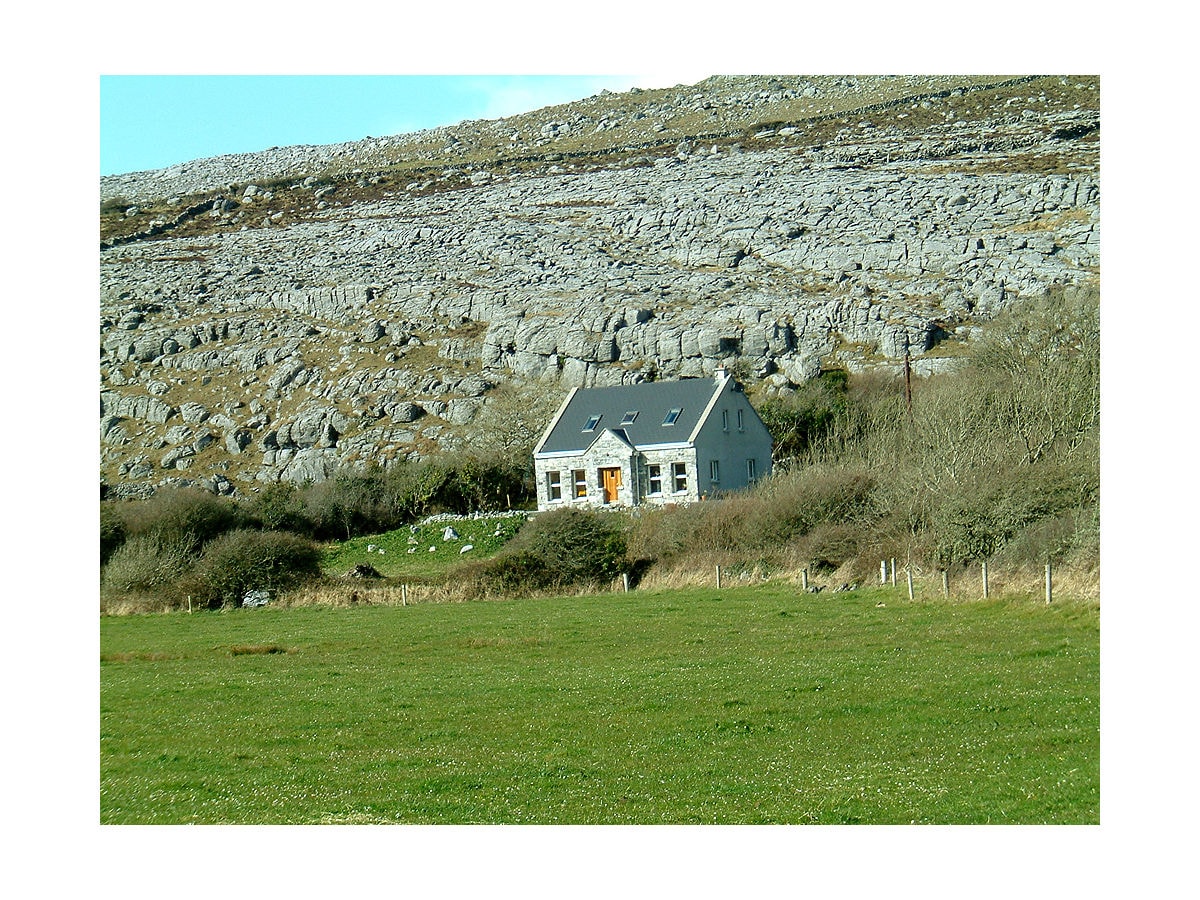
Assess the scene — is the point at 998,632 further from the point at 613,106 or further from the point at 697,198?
the point at 613,106

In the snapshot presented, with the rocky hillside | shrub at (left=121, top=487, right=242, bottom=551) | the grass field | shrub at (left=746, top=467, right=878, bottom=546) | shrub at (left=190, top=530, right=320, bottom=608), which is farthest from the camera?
the rocky hillside

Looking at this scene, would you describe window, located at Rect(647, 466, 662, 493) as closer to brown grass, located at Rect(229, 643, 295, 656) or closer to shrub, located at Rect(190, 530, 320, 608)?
shrub, located at Rect(190, 530, 320, 608)

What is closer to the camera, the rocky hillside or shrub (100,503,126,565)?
shrub (100,503,126,565)

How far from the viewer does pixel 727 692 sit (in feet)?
41.1

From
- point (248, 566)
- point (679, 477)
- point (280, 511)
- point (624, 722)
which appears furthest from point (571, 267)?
point (624, 722)

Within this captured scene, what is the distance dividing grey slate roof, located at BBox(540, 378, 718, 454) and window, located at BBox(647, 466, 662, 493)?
0.94 metres

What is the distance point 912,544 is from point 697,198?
5926 centimetres

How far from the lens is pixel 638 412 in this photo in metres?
40.0

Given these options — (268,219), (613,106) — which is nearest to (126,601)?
(268,219)

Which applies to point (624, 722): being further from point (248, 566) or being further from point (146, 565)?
point (248, 566)

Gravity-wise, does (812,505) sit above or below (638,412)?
below

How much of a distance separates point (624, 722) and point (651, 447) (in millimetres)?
27184

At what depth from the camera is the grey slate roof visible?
38.6 meters

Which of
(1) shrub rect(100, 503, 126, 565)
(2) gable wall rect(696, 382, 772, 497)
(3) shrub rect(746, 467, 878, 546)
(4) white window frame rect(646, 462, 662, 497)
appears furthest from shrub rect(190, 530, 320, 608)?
(2) gable wall rect(696, 382, 772, 497)
